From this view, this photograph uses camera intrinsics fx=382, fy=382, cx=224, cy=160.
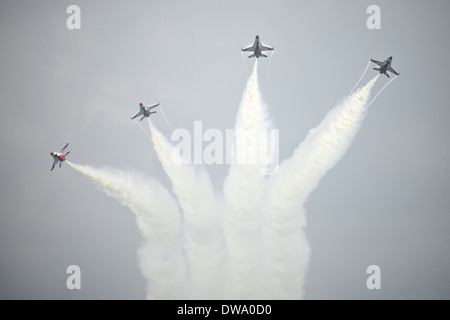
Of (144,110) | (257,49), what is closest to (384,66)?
(257,49)

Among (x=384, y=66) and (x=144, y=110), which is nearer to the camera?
(x=384, y=66)

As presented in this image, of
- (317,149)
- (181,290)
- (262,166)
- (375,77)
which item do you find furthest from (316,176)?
(181,290)

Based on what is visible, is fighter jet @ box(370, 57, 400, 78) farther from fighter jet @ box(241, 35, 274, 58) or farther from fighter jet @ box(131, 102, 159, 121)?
fighter jet @ box(131, 102, 159, 121)

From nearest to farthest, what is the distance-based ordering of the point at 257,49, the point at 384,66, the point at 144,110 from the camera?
the point at 257,49, the point at 384,66, the point at 144,110

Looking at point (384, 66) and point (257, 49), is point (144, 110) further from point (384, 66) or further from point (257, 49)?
point (384, 66)

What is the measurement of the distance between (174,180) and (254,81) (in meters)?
15.5

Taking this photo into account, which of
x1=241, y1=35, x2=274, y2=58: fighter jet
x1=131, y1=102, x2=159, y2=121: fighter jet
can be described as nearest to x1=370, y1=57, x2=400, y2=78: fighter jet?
x1=241, y1=35, x2=274, y2=58: fighter jet

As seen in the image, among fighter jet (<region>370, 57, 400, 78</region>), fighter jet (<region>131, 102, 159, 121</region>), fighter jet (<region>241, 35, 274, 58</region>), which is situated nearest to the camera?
fighter jet (<region>241, 35, 274, 58</region>)

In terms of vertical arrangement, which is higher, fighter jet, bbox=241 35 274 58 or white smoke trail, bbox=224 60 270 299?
fighter jet, bbox=241 35 274 58

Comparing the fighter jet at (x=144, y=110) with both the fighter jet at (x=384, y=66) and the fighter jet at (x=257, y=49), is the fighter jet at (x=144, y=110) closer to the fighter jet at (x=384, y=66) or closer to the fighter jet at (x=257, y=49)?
the fighter jet at (x=257, y=49)

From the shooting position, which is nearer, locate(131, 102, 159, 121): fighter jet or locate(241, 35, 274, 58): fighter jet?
locate(241, 35, 274, 58): fighter jet

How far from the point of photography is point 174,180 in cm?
4738

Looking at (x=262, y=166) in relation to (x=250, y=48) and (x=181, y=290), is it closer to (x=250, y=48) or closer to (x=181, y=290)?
(x=250, y=48)

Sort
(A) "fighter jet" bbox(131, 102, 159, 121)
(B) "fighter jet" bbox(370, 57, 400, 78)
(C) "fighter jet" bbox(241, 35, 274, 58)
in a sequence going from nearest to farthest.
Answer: (C) "fighter jet" bbox(241, 35, 274, 58) → (B) "fighter jet" bbox(370, 57, 400, 78) → (A) "fighter jet" bbox(131, 102, 159, 121)
